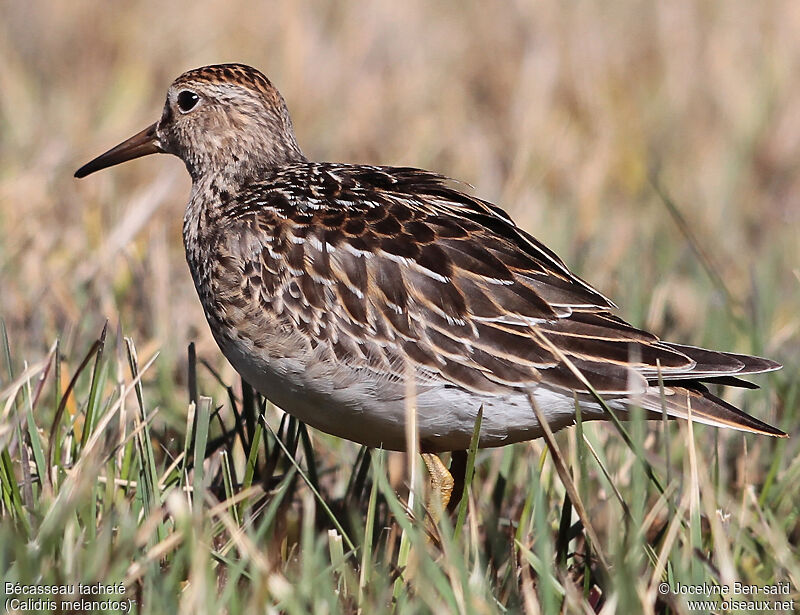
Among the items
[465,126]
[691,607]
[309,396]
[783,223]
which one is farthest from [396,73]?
[691,607]

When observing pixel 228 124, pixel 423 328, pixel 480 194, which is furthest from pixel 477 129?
pixel 423 328

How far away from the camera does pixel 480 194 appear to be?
25.1 ft

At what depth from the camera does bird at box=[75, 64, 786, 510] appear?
402 centimetres

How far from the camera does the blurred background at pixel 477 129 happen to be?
6.23 m

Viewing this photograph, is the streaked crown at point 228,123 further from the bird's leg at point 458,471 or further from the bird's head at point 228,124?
the bird's leg at point 458,471

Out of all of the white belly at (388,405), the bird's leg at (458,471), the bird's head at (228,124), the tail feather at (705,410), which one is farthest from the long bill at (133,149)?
the tail feather at (705,410)

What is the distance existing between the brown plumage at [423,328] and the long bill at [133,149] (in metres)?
1.10

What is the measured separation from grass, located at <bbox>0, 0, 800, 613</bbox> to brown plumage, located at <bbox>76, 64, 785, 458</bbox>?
214mm

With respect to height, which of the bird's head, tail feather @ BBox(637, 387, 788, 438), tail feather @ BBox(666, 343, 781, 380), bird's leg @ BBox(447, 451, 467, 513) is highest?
the bird's head

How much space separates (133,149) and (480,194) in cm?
270

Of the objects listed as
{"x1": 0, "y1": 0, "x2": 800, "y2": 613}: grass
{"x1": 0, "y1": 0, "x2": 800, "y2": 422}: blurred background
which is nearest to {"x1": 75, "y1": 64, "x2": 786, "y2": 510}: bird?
{"x1": 0, "y1": 0, "x2": 800, "y2": 613}: grass

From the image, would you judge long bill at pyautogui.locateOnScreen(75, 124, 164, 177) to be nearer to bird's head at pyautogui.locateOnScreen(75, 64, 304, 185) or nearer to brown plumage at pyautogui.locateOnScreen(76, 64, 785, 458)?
bird's head at pyautogui.locateOnScreen(75, 64, 304, 185)

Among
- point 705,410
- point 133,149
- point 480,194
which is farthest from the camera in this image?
point 480,194

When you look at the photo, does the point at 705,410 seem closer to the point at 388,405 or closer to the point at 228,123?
the point at 388,405
